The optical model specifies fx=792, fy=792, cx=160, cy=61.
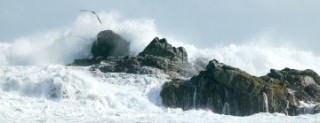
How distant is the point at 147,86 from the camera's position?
54688 mm

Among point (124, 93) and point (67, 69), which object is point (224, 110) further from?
point (67, 69)

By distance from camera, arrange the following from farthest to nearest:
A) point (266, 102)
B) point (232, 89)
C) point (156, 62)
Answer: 1. point (156, 62)
2. point (232, 89)
3. point (266, 102)

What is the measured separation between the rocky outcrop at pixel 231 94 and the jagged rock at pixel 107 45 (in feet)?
49.6

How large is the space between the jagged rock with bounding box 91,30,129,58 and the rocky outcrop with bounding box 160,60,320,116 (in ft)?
49.6

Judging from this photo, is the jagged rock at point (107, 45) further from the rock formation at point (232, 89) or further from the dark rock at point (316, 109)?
the dark rock at point (316, 109)

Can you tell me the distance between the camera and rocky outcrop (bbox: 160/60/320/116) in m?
50.3

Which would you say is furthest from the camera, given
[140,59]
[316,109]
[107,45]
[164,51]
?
[107,45]

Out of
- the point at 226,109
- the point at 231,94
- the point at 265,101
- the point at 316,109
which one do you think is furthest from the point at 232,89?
the point at 316,109

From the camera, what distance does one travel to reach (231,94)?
168ft

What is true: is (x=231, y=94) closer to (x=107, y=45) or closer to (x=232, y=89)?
(x=232, y=89)

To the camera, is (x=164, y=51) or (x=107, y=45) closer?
(x=164, y=51)

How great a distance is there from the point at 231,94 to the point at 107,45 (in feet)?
64.5

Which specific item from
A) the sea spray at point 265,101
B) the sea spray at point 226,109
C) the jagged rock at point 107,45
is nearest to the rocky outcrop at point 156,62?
the jagged rock at point 107,45

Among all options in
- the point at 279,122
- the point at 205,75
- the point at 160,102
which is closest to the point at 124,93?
the point at 160,102
